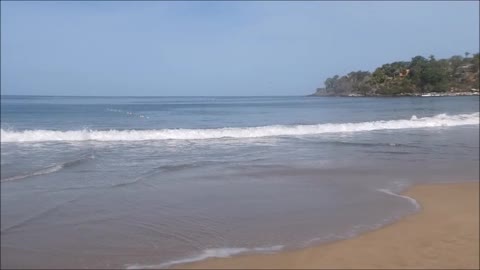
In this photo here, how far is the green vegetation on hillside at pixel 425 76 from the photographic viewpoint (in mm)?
85562

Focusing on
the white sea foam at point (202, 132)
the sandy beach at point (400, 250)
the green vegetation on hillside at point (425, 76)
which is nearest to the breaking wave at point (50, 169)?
the white sea foam at point (202, 132)

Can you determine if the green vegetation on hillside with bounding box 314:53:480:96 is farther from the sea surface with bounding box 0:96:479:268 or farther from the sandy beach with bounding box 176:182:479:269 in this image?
the sandy beach with bounding box 176:182:479:269

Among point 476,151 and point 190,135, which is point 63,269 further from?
point 190,135

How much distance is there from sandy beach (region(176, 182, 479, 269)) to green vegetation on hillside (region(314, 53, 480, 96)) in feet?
283

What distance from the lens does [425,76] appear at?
85.9 m

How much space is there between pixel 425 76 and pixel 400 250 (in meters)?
88.6

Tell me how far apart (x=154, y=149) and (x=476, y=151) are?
343 inches

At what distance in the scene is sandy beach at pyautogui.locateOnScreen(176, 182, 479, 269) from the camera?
412 cm

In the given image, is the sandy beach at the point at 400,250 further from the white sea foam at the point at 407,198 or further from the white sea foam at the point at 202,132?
the white sea foam at the point at 202,132

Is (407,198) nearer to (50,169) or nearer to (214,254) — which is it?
(214,254)

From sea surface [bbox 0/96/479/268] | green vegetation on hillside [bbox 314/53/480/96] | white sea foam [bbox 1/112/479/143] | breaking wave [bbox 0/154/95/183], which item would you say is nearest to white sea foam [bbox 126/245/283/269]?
sea surface [bbox 0/96/479/268]

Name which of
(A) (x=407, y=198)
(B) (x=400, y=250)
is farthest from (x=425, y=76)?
(B) (x=400, y=250)

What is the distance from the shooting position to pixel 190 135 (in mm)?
17109

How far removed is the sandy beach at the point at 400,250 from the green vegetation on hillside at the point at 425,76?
86344 millimetres
